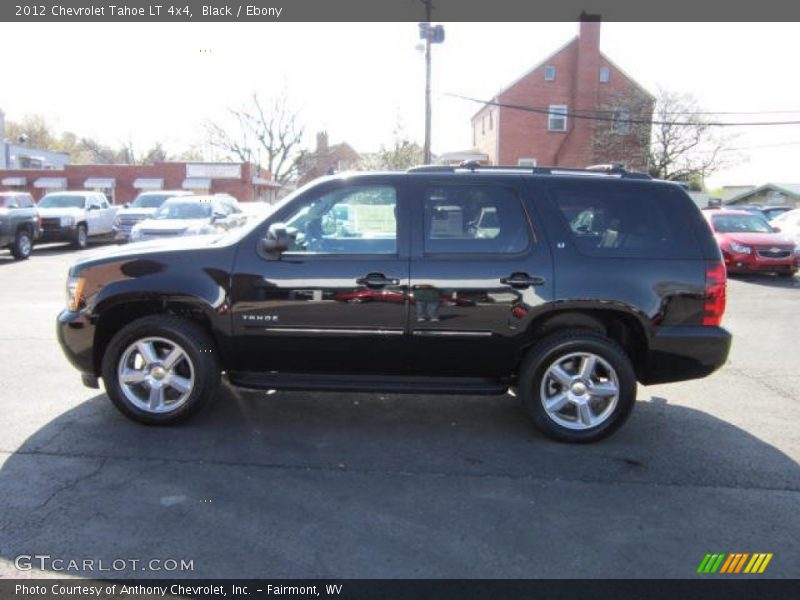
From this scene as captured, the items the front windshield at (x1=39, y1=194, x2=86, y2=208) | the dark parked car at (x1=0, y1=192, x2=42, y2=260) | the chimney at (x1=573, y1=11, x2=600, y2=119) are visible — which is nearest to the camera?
the dark parked car at (x1=0, y1=192, x2=42, y2=260)

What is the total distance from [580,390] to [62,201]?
20.5 meters

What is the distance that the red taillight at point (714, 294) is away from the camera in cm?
448

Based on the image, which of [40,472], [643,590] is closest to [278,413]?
[40,472]

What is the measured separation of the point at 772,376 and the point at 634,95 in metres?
33.4

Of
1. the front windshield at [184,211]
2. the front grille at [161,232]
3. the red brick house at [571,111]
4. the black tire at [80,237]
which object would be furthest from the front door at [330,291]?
the red brick house at [571,111]

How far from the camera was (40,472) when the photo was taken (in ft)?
12.8

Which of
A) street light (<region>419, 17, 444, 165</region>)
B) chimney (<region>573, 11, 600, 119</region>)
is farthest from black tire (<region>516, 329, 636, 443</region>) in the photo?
chimney (<region>573, 11, 600, 119</region>)

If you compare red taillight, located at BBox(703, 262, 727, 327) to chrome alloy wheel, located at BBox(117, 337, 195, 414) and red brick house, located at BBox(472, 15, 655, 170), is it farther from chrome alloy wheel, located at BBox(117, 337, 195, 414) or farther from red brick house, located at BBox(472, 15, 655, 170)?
red brick house, located at BBox(472, 15, 655, 170)

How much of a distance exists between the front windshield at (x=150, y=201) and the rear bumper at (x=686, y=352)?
2137 cm

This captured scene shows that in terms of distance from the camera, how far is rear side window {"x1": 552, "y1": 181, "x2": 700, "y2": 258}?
4.54 metres

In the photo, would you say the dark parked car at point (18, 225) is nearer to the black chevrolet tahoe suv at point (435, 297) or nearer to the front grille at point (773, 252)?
the black chevrolet tahoe suv at point (435, 297)

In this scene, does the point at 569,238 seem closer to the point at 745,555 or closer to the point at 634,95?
the point at 745,555

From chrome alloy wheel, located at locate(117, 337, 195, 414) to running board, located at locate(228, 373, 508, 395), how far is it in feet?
1.27

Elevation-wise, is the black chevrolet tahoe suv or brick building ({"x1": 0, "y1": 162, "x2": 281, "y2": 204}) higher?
brick building ({"x1": 0, "y1": 162, "x2": 281, "y2": 204})
